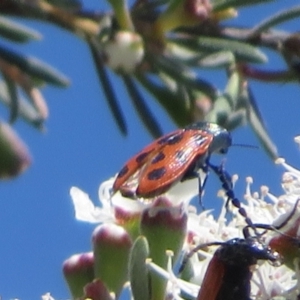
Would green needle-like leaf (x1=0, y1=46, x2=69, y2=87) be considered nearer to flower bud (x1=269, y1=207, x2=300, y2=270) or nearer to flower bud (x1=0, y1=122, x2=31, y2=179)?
flower bud (x1=0, y1=122, x2=31, y2=179)

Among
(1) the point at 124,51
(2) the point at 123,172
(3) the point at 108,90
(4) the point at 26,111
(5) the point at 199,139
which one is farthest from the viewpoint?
(4) the point at 26,111

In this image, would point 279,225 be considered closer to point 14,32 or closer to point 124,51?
point 124,51

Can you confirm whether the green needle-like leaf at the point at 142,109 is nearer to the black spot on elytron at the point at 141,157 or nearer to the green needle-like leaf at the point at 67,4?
the green needle-like leaf at the point at 67,4

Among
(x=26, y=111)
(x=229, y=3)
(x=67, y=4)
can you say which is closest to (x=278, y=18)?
(x=229, y=3)

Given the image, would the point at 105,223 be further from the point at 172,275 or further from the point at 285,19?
the point at 285,19

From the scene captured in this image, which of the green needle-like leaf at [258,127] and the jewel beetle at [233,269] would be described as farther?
the green needle-like leaf at [258,127]

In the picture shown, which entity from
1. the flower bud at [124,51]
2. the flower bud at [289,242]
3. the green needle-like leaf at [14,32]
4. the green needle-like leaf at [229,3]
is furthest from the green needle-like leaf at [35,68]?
the flower bud at [289,242]
